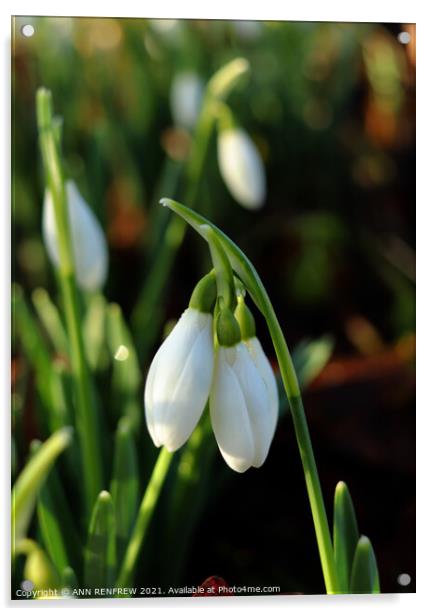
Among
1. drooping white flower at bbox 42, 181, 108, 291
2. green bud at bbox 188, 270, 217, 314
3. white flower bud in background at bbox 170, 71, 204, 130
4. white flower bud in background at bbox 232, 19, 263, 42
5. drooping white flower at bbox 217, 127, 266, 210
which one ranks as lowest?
green bud at bbox 188, 270, 217, 314

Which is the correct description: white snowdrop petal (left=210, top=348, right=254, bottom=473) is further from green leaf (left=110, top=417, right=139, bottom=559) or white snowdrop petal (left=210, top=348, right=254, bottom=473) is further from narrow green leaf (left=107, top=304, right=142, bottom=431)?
narrow green leaf (left=107, top=304, right=142, bottom=431)

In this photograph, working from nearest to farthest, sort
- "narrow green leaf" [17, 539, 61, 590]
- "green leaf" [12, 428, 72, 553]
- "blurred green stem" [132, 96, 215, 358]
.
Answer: "green leaf" [12, 428, 72, 553] < "narrow green leaf" [17, 539, 61, 590] < "blurred green stem" [132, 96, 215, 358]

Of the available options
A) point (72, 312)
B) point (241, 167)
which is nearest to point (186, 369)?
point (72, 312)

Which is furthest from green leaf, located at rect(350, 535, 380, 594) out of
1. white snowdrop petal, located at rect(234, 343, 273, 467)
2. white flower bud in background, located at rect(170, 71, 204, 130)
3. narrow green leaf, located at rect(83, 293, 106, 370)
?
white flower bud in background, located at rect(170, 71, 204, 130)

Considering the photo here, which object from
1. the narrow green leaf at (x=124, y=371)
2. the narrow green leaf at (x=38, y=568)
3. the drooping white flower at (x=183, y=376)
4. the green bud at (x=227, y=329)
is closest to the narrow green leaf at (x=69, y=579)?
A: the narrow green leaf at (x=38, y=568)

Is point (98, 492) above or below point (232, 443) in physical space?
below

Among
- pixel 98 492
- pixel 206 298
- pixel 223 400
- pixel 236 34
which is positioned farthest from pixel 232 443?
pixel 236 34
